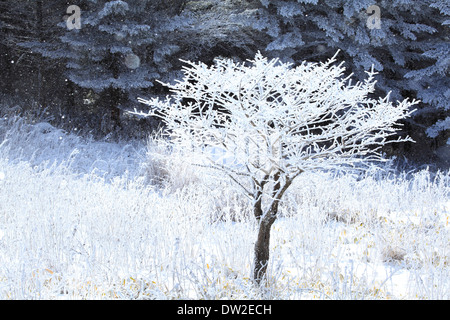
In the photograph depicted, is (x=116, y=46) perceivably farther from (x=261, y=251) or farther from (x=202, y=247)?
(x=261, y=251)

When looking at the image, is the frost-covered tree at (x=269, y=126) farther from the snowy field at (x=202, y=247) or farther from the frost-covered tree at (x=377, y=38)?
the frost-covered tree at (x=377, y=38)

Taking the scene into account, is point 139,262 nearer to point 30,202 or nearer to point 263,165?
point 263,165

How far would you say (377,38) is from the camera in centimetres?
970

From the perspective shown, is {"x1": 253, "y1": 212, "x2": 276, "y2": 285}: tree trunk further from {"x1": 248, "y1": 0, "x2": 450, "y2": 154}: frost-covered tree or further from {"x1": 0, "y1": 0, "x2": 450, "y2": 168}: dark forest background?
{"x1": 248, "y1": 0, "x2": 450, "y2": 154}: frost-covered tree

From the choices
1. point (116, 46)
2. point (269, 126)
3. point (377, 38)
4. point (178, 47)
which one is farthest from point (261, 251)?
point (377, 38)

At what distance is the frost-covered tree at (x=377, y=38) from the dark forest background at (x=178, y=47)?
0.03 meters

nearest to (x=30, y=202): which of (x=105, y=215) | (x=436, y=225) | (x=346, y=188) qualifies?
(x=105, y=215)

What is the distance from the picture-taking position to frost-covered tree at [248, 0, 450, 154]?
372 inches

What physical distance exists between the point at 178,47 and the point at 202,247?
6.69 metres

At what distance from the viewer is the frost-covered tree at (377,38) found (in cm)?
944

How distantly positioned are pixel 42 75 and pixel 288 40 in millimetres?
6375

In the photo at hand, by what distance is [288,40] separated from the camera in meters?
9.55

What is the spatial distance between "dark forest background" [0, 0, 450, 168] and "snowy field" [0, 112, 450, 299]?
4.58 m

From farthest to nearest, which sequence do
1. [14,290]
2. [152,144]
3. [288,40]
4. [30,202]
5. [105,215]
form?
[288,40], [152,144], [30,202], [105,215], [14,290]
